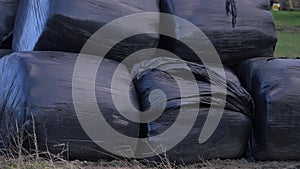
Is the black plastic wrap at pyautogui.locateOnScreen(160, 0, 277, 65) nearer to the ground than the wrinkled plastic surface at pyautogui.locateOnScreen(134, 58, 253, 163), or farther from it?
farther from it

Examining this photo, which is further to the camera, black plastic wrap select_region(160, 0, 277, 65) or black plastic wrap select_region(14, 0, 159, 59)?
black plastic wrap select_region(160, 0, 277, 65)

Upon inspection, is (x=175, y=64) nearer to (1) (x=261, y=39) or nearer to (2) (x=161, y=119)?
(2) (x=161, y=119)

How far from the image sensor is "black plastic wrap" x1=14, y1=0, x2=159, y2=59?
3775mm

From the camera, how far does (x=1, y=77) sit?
3715 millimetres

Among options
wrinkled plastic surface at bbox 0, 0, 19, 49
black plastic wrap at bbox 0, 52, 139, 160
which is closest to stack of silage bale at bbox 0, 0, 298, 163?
black plastic wrap at bbox 0, 52, 139, 160

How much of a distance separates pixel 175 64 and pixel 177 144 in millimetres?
530

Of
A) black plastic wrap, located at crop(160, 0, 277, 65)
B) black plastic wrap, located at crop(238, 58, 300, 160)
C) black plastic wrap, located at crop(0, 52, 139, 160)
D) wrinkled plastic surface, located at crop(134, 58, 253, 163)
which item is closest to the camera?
black plastic wrap, located at crop(0, 52, 139, 160)

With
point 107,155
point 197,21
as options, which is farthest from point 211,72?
point 107,155

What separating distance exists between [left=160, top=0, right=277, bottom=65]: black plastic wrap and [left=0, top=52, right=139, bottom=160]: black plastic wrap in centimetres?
83

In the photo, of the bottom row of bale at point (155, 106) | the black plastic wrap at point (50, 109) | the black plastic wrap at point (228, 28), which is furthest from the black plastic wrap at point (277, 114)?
the black plastic wrap at point (50, 109)

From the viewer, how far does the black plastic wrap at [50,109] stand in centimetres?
328

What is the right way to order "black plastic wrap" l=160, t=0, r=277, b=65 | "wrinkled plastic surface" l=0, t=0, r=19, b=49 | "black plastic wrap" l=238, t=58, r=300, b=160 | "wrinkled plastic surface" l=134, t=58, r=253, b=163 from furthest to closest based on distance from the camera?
"wrinkled plastic surface" l=0, t=0, r=19, b=49, "black plastic wrap" l=160, t=0, r=277, b=65, "black plastic wrap" l=238, t=58, r=300, b=160, "wrinkled plastic surface" l=134, t=58, r=253, b=163

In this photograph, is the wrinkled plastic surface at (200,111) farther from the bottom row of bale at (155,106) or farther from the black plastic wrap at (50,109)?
the black plastic wrap at (50,109)

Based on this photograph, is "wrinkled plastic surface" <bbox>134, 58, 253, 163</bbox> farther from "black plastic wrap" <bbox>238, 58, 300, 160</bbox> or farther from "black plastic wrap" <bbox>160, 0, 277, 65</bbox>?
"black plastic wrap" <bbox>160, 0, 277, 65</bbox>
